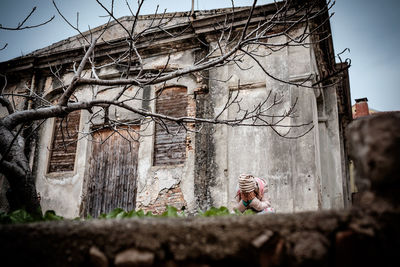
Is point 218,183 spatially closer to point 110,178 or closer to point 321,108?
point 110,178

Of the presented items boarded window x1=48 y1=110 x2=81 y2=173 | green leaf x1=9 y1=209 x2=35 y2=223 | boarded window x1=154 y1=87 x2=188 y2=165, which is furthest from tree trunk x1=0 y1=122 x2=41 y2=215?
boarded window x1=48 y1=110 x2=81 y2=173

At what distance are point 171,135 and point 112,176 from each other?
6.27 ft

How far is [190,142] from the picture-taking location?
699 cm

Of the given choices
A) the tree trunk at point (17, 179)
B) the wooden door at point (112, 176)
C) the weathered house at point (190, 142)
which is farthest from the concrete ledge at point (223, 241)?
the wooden door at point (112, 176)

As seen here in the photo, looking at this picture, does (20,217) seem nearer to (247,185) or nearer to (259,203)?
A: (247,185)

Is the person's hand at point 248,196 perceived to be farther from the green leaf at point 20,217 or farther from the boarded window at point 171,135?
the boarded window at point 171,135

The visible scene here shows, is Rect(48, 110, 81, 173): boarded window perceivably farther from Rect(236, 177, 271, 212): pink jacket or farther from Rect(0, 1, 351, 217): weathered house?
Rect(236, 177, 271, 212): pink jacket

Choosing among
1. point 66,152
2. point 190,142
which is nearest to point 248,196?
point 190,142

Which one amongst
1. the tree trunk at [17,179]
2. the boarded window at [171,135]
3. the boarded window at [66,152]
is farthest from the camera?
the boarded window at [66,152]

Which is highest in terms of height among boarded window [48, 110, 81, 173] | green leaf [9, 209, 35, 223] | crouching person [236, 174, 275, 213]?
boarded window [48, 110, 81, 173]

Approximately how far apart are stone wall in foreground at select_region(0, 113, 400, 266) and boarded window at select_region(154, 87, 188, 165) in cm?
584

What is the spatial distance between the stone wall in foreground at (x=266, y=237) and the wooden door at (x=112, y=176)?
622 centimetres

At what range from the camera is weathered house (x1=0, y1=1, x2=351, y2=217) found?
5948 mm

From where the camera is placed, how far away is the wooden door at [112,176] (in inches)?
292
